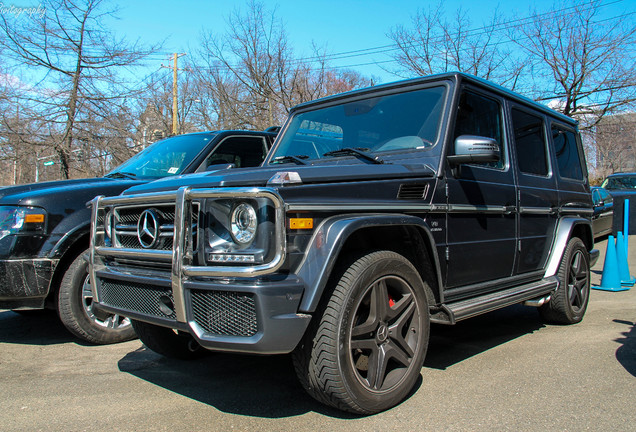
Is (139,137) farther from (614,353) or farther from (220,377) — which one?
(614,353)

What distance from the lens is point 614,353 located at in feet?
13.3

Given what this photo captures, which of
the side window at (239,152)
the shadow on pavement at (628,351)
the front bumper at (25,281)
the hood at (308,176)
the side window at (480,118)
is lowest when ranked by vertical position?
the shadow on pavement at (628,351)

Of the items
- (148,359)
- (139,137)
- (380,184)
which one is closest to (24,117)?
(139,137)

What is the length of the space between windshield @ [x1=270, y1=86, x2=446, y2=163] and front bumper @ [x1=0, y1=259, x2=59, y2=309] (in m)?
2.05

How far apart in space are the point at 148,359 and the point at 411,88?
9.84ft

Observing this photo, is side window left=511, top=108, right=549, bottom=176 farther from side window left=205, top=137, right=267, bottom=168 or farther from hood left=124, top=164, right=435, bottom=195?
side window left=205, top=137, right=267, bottom=168

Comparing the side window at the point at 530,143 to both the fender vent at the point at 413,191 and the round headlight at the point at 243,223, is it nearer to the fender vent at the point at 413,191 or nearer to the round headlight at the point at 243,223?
the fender vent at the point at 413,191

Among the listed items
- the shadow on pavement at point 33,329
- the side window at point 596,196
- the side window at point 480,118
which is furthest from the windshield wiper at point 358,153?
the side window at point 596,196

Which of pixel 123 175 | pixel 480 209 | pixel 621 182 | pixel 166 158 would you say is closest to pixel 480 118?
pixel 480 209

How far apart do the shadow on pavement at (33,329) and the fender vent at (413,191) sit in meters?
3.41

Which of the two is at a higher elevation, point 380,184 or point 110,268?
point 380,184

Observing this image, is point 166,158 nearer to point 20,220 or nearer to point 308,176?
point 20,220

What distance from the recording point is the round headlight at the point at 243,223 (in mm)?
2533

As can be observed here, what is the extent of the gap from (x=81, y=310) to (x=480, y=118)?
12.0 ft
